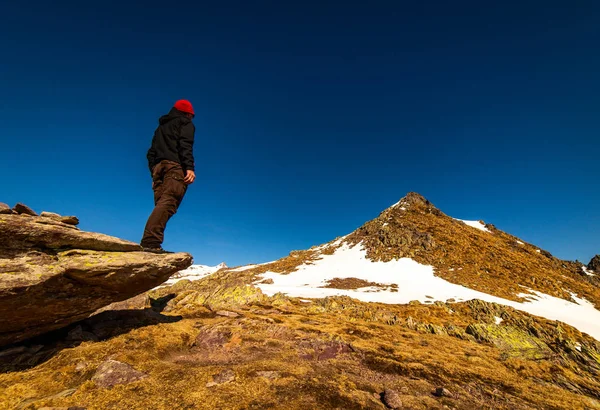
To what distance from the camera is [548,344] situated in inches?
515

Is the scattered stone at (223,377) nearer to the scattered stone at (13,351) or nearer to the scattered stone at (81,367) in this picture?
the scattered stone at (81,367)

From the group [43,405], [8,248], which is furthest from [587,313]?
[8,248]

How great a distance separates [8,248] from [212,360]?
212 inches

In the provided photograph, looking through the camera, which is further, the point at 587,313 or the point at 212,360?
the point at 587,313

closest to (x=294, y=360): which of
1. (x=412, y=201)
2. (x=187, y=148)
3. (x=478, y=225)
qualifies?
(x=187, y=148)

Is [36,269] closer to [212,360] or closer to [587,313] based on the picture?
[212,360]

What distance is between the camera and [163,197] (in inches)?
285

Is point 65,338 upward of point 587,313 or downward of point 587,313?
downward

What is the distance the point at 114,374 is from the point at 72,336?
2706 mm

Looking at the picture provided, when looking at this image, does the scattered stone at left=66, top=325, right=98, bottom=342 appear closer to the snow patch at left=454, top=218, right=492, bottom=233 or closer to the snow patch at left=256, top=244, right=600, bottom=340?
the snow patch at left=256, top=244, right=600, bottom=340

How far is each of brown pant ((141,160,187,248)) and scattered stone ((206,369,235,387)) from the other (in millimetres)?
4024

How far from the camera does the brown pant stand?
23.8ft

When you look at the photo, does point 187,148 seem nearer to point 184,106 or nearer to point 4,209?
point 184,106

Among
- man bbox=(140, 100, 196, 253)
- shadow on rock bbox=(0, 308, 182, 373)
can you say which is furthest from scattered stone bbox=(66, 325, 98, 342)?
man bbox=(140, 100, 196, 253)
